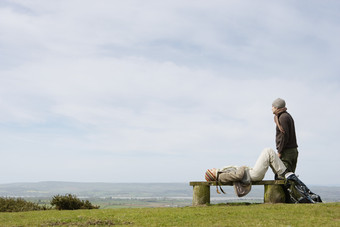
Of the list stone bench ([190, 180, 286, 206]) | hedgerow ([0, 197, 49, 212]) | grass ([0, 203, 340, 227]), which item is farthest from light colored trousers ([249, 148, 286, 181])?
hedgerow ([0, 197, 49, 212])

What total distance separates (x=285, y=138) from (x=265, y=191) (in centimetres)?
232

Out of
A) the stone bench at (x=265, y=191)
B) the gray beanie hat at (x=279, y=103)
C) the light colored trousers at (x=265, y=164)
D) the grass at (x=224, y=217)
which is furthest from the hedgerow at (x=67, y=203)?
the gray beanie hat at (x=279, y=103)

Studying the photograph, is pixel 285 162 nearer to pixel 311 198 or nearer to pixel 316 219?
pixel 311 198

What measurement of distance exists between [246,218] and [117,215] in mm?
4721

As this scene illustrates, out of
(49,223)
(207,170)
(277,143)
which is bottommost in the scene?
(49,223)

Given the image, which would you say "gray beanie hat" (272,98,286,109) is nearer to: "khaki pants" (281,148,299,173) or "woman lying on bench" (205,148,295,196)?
"khaki pants" (281,148,299,173)

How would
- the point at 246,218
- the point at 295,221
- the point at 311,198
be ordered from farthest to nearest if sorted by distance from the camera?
the point at 311,198 < the point at 246,218 < the point at 295,221

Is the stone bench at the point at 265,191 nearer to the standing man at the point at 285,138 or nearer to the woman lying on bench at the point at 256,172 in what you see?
the woman lying on bench at the point at 256,172

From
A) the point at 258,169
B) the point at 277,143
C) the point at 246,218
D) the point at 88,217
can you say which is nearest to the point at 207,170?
the point at 258,169

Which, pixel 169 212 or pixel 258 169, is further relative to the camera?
pixel 258 169

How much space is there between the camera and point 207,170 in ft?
53.6

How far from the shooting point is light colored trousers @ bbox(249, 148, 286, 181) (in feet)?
51.1

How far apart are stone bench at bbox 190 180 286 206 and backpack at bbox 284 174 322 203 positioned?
0.35 m

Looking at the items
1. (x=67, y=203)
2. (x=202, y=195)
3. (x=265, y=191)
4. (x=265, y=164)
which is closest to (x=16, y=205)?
(x=67, y=203)
